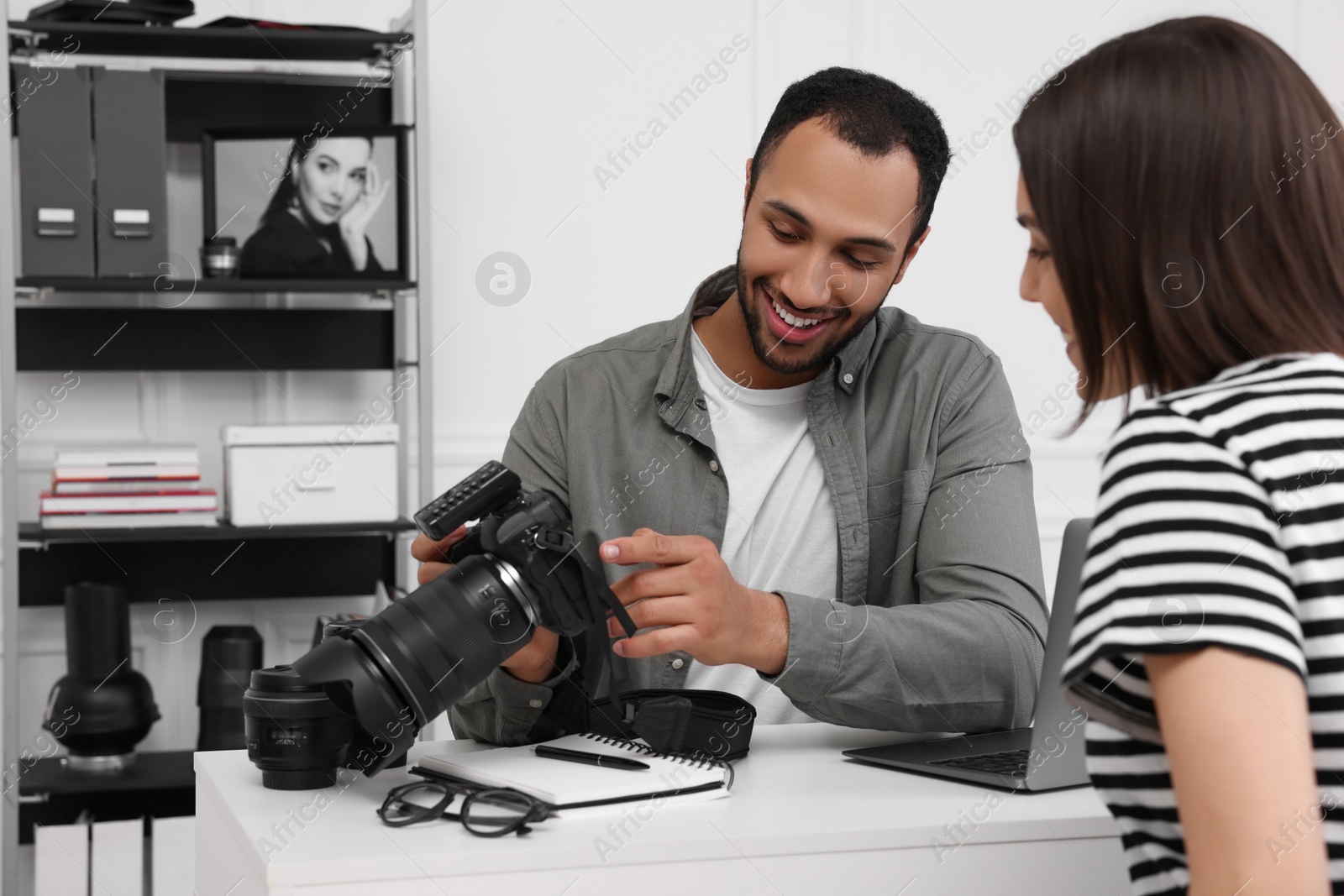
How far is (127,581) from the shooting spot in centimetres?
245

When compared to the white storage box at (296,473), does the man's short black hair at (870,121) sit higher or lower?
higher

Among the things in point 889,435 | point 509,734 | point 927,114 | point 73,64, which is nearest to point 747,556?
point 889,435

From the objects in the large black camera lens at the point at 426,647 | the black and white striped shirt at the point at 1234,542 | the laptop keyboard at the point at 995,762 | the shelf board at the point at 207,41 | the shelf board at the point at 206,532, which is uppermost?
the shelf board at the point at 207,41

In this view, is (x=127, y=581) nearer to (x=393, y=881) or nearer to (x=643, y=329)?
(x=643, y=329)

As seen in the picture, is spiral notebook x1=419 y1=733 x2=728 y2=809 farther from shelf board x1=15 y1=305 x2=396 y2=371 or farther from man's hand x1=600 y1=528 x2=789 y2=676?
shelf board x1=15 y1=305 x2=396 y2=371

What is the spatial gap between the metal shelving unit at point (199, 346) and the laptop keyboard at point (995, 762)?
1.44 metres

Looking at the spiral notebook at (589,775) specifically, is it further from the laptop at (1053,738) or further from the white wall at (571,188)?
the white wall at (571,188)

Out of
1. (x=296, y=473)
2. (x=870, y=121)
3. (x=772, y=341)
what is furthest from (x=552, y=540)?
(x=296, y=473)

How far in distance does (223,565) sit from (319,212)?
0.75 meters

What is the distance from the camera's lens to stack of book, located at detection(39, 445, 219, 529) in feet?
7.30

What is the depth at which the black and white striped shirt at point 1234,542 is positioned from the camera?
1.89 feet

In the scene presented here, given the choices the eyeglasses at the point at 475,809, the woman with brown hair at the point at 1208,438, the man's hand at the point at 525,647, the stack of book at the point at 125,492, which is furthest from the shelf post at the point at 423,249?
the woman with brown hair at the point at 1208,438

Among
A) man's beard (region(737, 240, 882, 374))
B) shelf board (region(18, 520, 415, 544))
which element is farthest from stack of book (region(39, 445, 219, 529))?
man's beard (region(737, 240, 882, 374))

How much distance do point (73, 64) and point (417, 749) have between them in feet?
5.72
